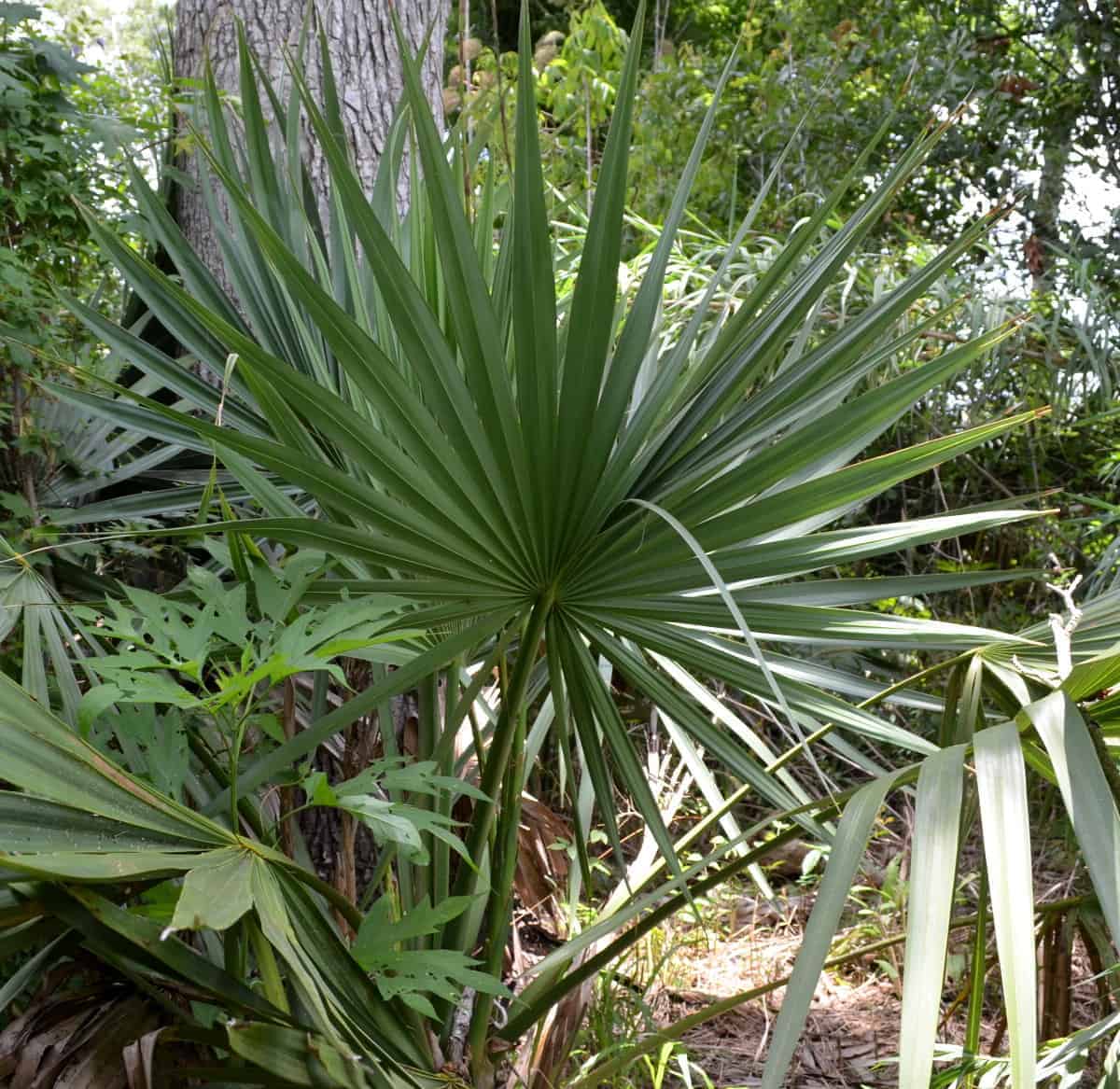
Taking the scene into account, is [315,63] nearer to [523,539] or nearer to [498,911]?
[523,539]

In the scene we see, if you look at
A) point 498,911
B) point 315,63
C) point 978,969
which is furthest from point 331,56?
point 978,969

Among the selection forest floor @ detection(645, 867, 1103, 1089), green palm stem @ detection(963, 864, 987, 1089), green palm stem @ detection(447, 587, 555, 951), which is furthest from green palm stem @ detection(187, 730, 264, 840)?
forest floor @ detection(645, 867, 1103, 1089)

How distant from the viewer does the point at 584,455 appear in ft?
3.56

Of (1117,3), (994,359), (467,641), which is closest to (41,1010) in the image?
(467,641)

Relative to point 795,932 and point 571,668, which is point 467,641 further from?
point 795,932

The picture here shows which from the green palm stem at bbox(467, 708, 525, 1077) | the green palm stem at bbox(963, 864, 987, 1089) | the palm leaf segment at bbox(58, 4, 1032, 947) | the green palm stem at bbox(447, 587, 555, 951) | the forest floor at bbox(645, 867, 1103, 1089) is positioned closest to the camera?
the palm leaf segment at bbox(58, 4, 1032, 947)

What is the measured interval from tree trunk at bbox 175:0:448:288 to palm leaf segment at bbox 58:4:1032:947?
2.78 feet

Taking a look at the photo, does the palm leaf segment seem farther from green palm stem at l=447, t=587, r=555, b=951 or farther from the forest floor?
the forest floor

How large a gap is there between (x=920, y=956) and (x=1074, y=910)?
79 cm

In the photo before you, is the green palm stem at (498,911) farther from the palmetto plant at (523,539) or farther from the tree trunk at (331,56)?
the tree trunk at (331,56)

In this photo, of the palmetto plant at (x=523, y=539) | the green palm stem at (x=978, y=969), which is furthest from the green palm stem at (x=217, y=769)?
the green palm stem at (x=978, y=969)

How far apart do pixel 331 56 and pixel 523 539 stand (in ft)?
4.90

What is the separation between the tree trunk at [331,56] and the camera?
2.18 meters

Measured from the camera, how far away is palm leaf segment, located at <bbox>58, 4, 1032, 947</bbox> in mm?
994
